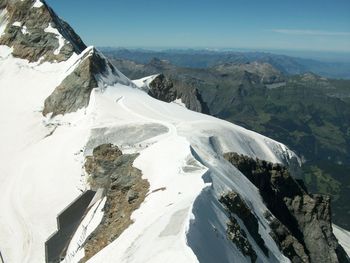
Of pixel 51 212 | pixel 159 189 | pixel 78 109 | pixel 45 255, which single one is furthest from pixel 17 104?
pixel 159 189

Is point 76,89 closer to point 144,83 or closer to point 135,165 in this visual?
point 135,165

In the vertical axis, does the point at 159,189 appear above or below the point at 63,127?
above

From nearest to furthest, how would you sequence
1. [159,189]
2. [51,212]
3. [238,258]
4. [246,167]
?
1. [238,258]
2. [159,189]
3. [51,212]
4. [246,167]

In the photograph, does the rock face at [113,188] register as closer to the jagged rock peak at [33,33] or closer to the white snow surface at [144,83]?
the jagged rock peak at [33,33]

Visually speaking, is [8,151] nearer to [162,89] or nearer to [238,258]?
[238,258]

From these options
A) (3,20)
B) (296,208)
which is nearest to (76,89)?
(296,208)

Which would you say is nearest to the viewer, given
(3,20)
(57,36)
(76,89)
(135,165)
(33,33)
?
(135,165)

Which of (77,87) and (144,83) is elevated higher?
(77,87)
